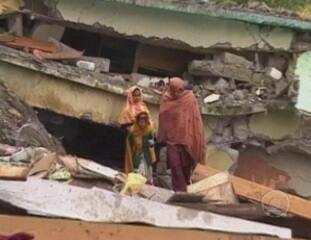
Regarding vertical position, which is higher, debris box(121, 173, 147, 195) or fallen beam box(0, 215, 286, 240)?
debris box(121, 173, 147, 195)

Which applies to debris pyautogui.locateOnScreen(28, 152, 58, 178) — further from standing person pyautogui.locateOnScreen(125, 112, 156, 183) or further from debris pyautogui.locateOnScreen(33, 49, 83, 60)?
debris pyautogui.locateOnScreen(33, 49, 83, 60)

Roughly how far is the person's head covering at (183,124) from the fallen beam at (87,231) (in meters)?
4.38

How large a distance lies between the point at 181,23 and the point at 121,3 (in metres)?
0.93

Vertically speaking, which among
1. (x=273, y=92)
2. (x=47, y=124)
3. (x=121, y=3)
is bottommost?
(x=47, y=124)

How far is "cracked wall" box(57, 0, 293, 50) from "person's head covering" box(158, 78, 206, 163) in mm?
2549

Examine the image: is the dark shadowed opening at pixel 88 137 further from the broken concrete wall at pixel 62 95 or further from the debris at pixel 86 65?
the debris at pixel 86 65

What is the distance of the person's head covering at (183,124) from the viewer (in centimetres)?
1159

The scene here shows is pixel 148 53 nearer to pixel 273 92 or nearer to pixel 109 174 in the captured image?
pixel 273 92

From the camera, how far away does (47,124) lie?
45.4 feet

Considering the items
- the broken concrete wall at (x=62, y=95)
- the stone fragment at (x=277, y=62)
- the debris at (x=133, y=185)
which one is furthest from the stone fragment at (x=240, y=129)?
the debris at (x=133, y=185)

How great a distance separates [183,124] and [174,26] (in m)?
3.02

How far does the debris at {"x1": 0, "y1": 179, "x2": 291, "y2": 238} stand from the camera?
712 centimetres

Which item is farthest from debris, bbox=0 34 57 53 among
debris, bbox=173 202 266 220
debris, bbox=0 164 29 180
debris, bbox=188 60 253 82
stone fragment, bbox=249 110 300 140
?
debris, bbox=173 202 266 220

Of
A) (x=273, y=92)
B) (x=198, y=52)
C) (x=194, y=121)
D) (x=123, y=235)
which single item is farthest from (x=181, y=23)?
(x=123, y=235)
